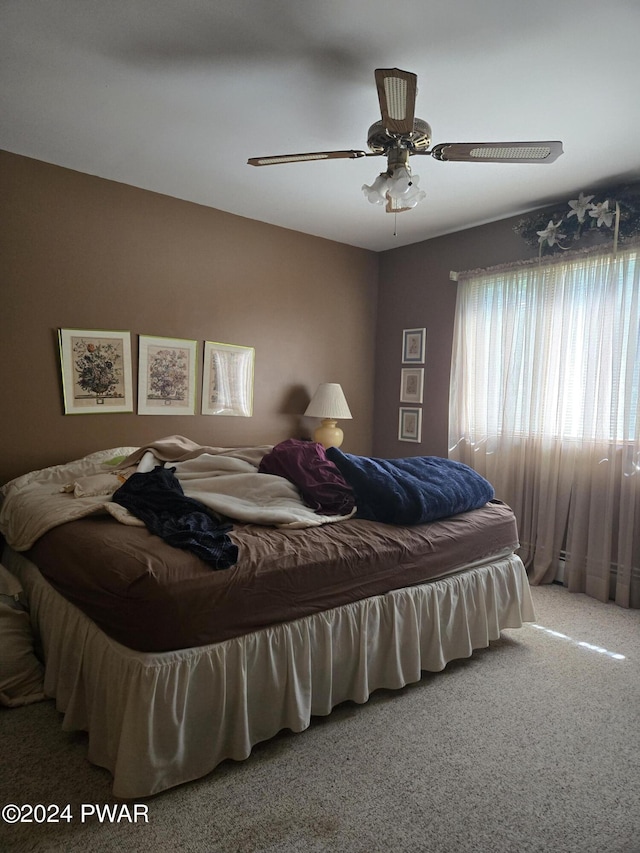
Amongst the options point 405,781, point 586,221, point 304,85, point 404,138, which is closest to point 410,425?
point 586,221

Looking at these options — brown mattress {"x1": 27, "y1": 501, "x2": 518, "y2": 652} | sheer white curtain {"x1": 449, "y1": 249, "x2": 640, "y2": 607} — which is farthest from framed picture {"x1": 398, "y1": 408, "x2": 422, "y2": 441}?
brown mattress {"x1": 27, "y1": 501, "x2": 518, "y2": 652}

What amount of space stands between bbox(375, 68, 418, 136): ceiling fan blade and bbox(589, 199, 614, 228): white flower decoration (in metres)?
1.85

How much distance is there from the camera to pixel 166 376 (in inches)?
147

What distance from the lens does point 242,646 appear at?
5.70 feet

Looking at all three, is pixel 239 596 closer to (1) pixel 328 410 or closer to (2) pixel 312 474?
(2) pixel 312 474

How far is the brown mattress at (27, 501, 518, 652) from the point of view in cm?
159

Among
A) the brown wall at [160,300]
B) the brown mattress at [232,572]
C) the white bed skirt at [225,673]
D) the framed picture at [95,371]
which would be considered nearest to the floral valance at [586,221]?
the brown wall at [160,300]

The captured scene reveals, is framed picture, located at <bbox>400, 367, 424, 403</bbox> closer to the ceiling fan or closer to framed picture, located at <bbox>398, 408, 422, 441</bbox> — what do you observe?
framed picture, located at <bbox>398, 408, 422, 441</bbox>

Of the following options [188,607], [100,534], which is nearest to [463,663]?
[188,607]

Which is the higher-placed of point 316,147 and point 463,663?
point 316,147

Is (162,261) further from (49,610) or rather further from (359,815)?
(359,815)

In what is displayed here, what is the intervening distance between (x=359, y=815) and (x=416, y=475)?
145 centimetres

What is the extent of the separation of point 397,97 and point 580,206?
2094mm

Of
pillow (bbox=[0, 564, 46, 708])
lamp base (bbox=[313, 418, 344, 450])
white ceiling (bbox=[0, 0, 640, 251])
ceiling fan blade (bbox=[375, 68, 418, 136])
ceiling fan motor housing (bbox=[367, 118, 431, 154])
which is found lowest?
pillow (bbox=[0, 564, 46, 708])
